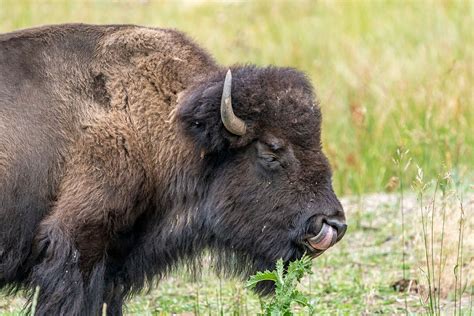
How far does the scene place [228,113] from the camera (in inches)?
200

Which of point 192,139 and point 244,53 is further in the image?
point 244,53

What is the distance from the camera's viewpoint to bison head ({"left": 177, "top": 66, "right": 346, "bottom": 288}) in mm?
5172

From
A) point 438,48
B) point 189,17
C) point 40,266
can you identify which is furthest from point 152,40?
point 189,17

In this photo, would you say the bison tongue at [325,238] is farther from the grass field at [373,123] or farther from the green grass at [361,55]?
the green grass at [361,55]

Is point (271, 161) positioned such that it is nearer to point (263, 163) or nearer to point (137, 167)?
point (263, 163)

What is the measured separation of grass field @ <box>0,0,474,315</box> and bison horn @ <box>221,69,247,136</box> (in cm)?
83

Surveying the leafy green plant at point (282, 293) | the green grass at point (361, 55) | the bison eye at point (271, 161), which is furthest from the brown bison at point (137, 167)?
the green grass at point (361, 55)

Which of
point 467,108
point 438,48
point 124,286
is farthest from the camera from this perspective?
point 438,48

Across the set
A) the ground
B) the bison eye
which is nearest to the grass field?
the ground

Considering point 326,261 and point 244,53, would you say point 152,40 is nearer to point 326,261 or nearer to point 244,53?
point 326,261

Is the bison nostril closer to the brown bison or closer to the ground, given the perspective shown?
the brown bison

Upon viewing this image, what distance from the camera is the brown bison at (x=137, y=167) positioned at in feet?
16.6

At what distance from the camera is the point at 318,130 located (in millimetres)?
5344

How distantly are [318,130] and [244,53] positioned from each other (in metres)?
7.07
